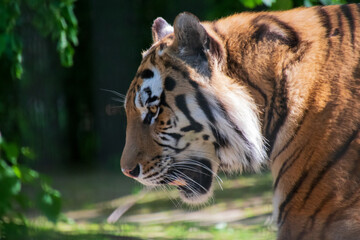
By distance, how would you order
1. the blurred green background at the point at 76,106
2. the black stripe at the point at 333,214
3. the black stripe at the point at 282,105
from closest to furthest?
1. the black stripe at the point at 333,214
2. the black stripe at the point at 282,105
3. the blurred green background at the point at 76,106

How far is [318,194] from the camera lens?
1289 mm

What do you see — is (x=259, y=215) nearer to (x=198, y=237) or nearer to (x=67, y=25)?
(x=198, y=237)

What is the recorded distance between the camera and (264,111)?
1.45 metres

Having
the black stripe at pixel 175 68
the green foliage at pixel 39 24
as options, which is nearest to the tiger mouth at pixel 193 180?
the black stripe at pixel 175 68

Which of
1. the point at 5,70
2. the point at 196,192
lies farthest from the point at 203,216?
the point at 5,70

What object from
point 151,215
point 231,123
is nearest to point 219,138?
point 231,123

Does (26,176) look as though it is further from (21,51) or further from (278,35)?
(278,35)

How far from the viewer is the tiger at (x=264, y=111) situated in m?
1.29

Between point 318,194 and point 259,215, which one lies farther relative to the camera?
point 259,215

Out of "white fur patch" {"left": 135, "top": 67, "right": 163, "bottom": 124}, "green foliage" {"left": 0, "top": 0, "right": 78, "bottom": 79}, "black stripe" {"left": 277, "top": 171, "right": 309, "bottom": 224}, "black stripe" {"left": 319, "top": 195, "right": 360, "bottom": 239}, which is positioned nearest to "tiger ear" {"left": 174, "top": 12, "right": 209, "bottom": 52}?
"white fur patch" {"left": 135, "top": 67, "right": 163, "bottom": 124}

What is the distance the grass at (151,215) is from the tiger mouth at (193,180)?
20 cm

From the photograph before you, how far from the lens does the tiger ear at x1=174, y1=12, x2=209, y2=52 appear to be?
141 cm

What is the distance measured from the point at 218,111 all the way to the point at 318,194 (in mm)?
340

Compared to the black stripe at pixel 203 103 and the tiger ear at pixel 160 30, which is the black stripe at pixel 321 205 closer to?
the black stripe at pixel 203 103
